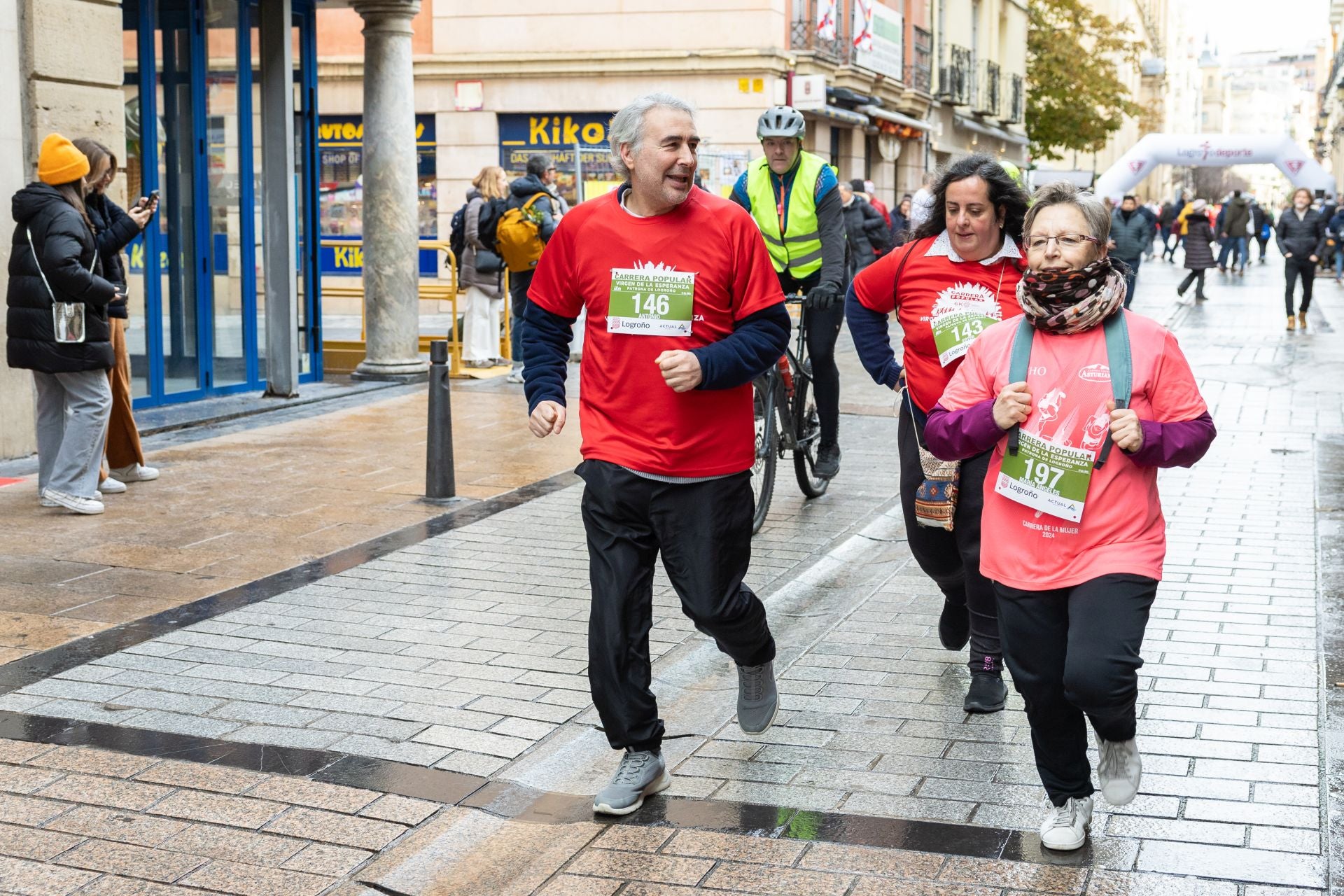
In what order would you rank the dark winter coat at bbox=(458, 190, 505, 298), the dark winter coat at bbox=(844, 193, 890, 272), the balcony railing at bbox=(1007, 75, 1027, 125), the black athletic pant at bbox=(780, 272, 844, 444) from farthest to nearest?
the balcony railing at bbox=(1007, 75, 1027, 125) → the dark winter coat at bbox=(844, 193, 890, 272) → the dark winter coat at bbox=(458, 190, 505, 298) → the black athletic pant at bbox=(780, 272, 844, 444)

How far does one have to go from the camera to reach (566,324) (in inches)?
180

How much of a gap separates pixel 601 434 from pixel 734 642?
27.5 inches

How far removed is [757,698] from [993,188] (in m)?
1.67

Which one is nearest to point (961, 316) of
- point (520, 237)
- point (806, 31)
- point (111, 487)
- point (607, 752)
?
point (607, 752)

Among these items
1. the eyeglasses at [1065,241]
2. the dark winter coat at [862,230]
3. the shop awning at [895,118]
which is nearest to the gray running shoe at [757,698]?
the eyeglasses at [1065,241]

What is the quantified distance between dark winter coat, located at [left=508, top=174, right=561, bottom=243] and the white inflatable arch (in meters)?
31.0

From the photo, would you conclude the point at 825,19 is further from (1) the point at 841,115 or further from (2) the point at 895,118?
(2) the point at 895,118

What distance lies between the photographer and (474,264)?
1493 centimetres

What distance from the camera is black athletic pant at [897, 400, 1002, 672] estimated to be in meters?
4.93

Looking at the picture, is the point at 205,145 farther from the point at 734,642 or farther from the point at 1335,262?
the point at 1335,262

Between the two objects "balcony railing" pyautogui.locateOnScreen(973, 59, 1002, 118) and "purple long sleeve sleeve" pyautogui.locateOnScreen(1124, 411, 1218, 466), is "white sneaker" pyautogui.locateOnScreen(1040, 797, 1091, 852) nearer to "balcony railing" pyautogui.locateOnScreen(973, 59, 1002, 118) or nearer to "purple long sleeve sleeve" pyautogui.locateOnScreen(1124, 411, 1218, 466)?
"purple long sleeve sleeve" pyautogui.locateOnScreen(1124, 411, 1218, 466)

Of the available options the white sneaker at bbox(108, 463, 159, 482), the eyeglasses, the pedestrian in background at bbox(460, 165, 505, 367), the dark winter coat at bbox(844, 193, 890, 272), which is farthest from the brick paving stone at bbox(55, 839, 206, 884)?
the dark winter coat at bbox(844, 193, 890, 272)

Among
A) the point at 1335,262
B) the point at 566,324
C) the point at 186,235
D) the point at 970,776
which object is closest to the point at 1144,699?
the point at 970,776

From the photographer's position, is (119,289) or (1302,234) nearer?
(119,289)
